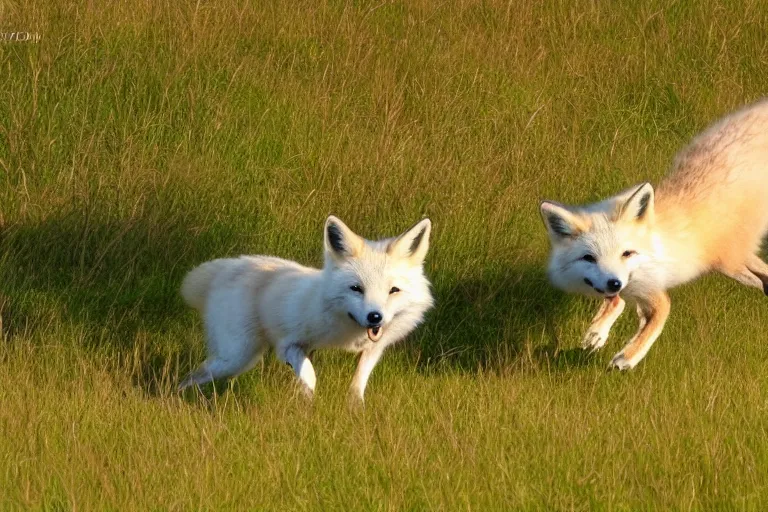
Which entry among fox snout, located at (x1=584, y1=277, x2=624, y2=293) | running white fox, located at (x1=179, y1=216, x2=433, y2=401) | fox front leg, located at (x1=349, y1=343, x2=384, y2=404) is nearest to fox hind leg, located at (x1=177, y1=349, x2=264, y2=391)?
running white fox, located at (x1=179, y1=216, x2=433, y2=401)

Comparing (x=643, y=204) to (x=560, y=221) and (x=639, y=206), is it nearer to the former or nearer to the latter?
(x=639, y=206)

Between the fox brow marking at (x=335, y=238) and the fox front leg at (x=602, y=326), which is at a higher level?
the fox brow marking at (x=335, y=238)

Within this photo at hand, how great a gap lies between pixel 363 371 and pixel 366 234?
6.37 ft

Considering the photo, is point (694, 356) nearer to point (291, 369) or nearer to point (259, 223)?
point (291, 369)

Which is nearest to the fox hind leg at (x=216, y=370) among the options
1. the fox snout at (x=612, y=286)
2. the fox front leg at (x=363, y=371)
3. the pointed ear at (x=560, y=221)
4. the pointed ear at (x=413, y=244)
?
the fox front leg at (x=363, y=371)

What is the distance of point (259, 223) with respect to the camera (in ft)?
25.4

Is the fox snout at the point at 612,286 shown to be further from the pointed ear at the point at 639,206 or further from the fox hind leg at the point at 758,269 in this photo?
the fox hind leg at the point at 758,269

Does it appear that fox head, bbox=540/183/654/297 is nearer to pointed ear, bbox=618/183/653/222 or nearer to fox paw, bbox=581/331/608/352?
pointed ear, bbox=618/183/653/222

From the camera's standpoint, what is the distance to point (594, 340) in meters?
7.23

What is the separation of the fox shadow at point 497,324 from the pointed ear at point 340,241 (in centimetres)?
129

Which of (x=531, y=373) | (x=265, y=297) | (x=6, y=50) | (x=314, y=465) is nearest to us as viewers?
(x=314, y=465)

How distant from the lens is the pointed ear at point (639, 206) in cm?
659

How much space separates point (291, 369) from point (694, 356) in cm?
244

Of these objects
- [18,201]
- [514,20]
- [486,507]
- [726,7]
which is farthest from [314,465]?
[726,7]
